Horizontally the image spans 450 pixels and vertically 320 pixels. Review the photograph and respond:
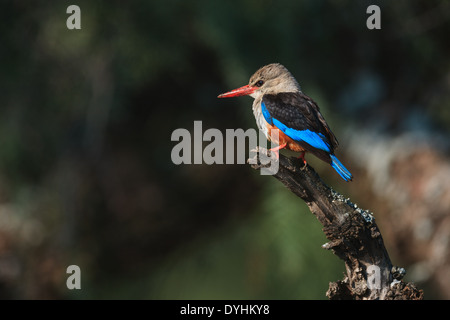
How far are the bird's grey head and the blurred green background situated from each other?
43.7 inches

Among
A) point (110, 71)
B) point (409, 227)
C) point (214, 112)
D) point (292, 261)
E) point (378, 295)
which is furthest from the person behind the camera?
point (214, 112)

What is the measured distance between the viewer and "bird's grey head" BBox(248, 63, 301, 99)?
7.05 feet

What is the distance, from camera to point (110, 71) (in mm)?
4090

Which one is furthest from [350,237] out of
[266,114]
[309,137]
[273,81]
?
[273,81]

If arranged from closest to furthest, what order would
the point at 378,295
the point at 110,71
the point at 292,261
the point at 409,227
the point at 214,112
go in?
the point at 378,295, the point at 292,261, the point at 409,227, the point at 110,71, the point at 214,112

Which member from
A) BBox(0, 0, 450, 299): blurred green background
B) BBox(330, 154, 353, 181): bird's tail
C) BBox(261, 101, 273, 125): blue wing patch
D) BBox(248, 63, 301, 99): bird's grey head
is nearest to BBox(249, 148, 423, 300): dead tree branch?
BBox(330, 154, 353, 181): bird's tail

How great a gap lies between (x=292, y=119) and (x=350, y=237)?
18.2 inches

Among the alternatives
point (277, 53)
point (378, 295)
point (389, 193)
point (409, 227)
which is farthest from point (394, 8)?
point (378, 295)

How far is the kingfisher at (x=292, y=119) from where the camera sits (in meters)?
1.85

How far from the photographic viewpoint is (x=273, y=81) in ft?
7.22

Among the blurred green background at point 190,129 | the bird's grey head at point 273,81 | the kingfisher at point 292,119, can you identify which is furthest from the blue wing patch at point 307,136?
the blurred green background at point 190,129

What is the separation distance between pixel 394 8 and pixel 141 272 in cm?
292

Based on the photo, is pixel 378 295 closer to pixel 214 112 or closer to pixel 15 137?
pixel 214 112

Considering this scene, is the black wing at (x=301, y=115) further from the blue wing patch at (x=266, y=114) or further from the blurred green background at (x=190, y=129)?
the blurred green background at (x=190, y=129)
